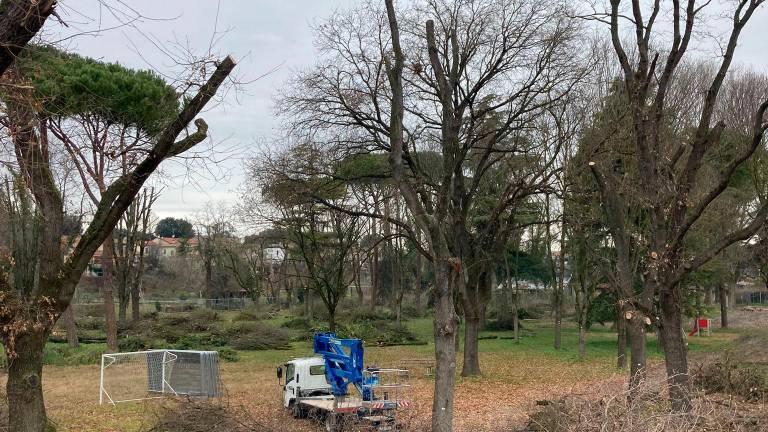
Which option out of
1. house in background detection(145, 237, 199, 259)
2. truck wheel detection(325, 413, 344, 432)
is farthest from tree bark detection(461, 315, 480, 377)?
house in background detection(145, 237, 199, 259)

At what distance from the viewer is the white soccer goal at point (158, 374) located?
17.3 metres

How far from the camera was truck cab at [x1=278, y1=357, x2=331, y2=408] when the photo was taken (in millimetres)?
14977

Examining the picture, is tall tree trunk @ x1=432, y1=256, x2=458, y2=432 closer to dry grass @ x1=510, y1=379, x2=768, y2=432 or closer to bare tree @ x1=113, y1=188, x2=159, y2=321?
dry grass @ x1=510, y1=379, x2=768, y2=432

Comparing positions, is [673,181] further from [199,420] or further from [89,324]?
[89,324]

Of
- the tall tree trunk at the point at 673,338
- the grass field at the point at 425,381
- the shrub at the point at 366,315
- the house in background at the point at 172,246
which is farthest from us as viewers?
the house in background at the point at 172,246

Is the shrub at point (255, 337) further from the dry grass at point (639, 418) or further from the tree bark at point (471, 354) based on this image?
the dry grass at point (639, 418)

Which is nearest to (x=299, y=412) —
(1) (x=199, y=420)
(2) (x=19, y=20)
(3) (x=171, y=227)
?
(1) (x=199, y=420)

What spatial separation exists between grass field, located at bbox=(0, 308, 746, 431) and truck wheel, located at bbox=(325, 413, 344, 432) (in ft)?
2.72

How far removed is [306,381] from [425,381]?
22.7 feet

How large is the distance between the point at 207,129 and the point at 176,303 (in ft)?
165

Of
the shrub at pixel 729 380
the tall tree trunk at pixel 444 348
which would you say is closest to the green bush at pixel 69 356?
the tall tree trunk at pixel 444 348

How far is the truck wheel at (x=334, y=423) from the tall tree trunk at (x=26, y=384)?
16.1 feet

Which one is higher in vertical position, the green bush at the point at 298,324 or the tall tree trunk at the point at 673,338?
the tall tree trunk at the point at 673,338

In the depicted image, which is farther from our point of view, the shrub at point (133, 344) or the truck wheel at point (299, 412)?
the shrub at point (133, 344)
